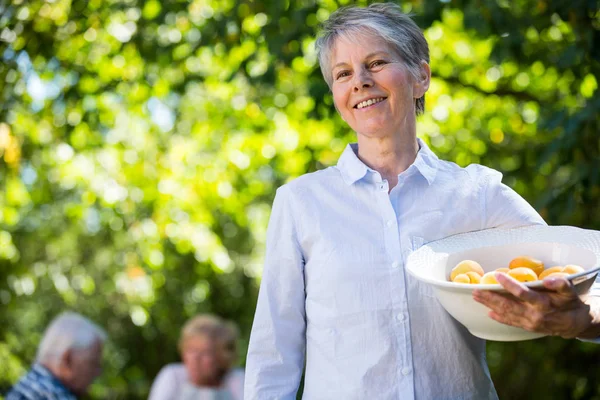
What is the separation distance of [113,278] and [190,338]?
9.76ft

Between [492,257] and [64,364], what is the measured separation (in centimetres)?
266

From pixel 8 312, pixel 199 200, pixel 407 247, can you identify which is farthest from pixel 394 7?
pixel 8 312

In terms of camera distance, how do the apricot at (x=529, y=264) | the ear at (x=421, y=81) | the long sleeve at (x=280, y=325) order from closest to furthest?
1. the apricot at (x=529, y=264)
2. the long sleeve at (x=280, y=325)
3. the ear at (x=421, y=81)

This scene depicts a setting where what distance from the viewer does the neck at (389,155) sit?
1.83 metres

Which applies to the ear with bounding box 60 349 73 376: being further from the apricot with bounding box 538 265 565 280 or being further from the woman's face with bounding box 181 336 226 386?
the apricot with bounding box 538 265 565 280

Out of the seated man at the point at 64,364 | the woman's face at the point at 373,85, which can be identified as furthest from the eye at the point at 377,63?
the seated man at the point at 64,364

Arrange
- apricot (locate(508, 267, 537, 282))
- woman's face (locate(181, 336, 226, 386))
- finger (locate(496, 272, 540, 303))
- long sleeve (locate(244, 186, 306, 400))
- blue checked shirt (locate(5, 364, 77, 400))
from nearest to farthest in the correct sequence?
finger (locate(496, 272, 540, 303))
apricot (locate(508, 267, 537, 282))
long sleeve (locate(244, 186, 306, 400))
blue checked shirt (locate(5, 364, 77, 400))
woman's face (locate(181, 336, 226, 386))

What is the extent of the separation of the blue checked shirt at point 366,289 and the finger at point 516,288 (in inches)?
11.4

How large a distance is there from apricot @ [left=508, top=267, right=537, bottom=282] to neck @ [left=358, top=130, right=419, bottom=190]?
39cm

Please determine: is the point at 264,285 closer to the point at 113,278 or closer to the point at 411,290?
the point at 411,290

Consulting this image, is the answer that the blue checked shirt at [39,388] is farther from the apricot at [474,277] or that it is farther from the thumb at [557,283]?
the thumb at [557,283]

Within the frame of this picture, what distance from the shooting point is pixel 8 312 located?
24.3 ft

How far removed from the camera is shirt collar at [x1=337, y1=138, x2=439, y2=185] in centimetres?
178


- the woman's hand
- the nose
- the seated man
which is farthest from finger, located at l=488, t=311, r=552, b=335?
the seated man
